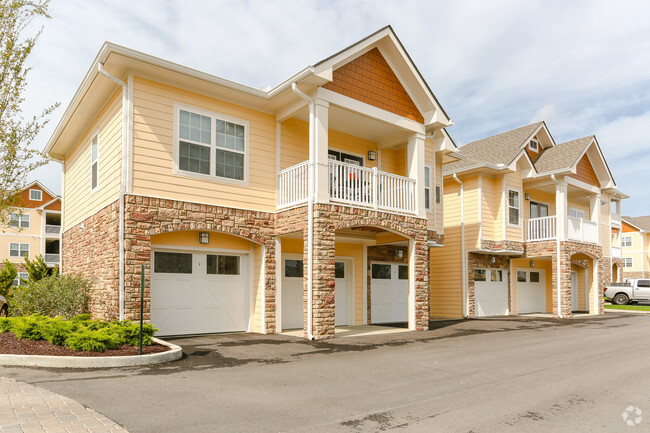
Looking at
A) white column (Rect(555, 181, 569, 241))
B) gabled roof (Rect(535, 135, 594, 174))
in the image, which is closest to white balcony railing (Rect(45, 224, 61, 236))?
gabled roof (Rect(535, 135, 594, 174))

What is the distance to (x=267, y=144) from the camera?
1381cm

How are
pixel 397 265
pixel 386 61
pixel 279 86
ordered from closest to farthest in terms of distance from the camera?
pixel 279 86, pixel 386 61, pixel 397 265

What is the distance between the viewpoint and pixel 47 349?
874 cm

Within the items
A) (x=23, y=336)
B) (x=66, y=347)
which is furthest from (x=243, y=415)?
(x=23, y=336)

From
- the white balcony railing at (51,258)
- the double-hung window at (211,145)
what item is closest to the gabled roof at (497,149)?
the double-hung window at (211,145)

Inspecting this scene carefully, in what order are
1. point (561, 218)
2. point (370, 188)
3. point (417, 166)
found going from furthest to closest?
point (561, 218), point (417, 166), point (370, 188)

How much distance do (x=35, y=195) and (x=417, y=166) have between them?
40731 mm

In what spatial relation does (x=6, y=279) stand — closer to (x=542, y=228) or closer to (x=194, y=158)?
(x=194, y=158)

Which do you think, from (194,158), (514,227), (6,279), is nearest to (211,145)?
(194,158)

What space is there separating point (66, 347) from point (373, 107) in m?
A: 9.97

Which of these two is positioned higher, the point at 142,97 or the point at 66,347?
the point at 142,97

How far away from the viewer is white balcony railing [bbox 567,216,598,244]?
22141 mm

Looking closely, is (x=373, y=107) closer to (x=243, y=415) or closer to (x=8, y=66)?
(x=8, y=66)

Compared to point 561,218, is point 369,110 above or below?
above
